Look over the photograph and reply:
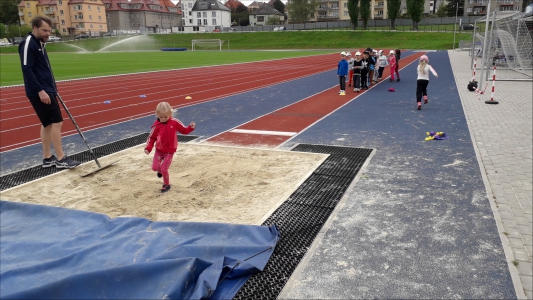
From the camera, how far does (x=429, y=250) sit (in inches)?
156

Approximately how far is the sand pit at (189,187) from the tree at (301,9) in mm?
96584

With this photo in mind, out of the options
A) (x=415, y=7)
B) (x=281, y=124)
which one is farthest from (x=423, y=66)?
(x=415, y=7)

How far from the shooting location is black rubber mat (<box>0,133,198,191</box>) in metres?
6.27

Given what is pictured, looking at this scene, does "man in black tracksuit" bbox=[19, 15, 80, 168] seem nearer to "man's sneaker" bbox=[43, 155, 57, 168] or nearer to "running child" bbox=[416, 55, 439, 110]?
"man's sneaker" bbox=[43, 155, 57, 168]

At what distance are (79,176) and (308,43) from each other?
202 ft

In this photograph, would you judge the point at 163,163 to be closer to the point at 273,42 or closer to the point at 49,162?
the point at 49,162

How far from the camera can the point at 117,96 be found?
15555 mm

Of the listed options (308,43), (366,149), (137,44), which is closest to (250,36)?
(308,43)

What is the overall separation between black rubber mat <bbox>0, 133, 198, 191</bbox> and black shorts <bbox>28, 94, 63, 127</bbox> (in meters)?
0.78

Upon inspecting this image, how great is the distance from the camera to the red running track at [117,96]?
10.5 meters

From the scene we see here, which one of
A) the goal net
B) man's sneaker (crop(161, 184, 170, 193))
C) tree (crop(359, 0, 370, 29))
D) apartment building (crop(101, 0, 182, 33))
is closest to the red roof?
apartment building (crop(101, 0, 182, 33))

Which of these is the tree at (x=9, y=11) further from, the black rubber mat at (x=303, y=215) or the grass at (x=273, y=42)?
the black rubber mat at (x=303, y=215)

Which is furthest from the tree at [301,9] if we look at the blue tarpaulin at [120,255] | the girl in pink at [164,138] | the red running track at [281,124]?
the blue tarpaulin at [120,255]

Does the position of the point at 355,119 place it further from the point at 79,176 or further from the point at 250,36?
the point at 250,36
